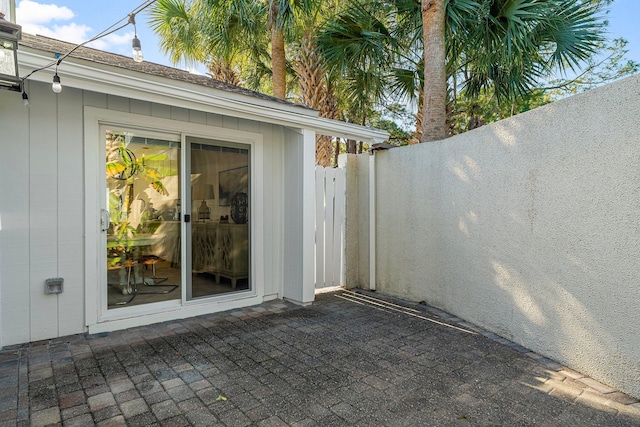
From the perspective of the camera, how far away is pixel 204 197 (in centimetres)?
450

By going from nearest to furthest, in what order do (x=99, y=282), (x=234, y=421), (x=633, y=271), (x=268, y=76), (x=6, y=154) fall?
(x=234, y=421), (x=633, y=271), (x=6, y=154), (x=99, y=282), (x=268, y=76)

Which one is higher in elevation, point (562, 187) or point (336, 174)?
point (336, 174)

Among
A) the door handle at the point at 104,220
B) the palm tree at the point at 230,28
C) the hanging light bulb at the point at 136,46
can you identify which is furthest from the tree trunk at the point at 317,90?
the hanging light bulb at the point at 136,46

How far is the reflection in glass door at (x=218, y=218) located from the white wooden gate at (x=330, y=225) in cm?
119

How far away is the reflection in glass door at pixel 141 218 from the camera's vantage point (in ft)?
13.0

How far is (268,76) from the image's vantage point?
1091cm

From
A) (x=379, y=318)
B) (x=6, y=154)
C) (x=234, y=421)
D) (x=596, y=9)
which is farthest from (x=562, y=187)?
(x=6, y=154)

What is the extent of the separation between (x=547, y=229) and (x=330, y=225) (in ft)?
10.3

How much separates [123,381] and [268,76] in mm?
9786

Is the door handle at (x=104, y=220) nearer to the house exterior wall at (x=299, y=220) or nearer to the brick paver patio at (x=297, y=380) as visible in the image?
the brick paver patio at (x=297, y=380)

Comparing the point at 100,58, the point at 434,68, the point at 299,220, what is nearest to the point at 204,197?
the point at 299,220

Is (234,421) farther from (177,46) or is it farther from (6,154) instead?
(177,46)

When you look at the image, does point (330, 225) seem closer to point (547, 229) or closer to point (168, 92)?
point (168, 92)

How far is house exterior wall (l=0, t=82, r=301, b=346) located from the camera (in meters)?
3.37
